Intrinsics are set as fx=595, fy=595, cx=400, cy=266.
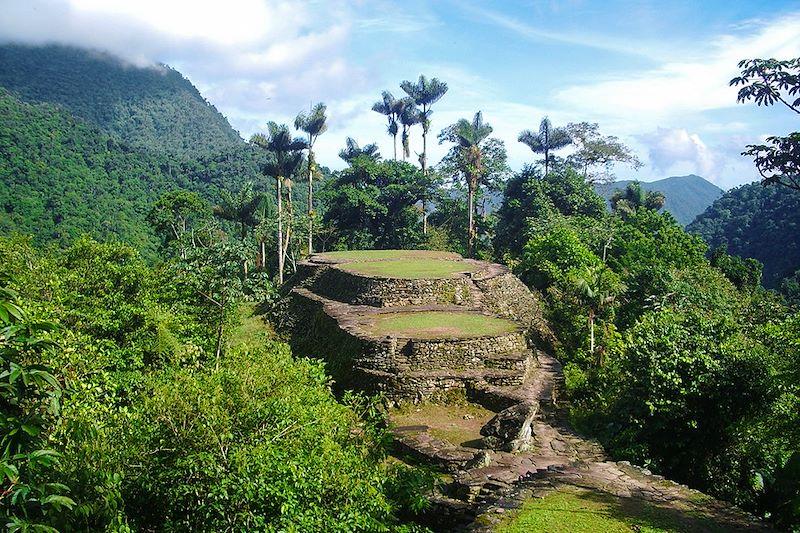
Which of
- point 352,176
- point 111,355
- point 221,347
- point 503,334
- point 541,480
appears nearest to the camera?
point 541,480

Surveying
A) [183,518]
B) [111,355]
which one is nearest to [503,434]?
[183,518]

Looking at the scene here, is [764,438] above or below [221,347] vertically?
below

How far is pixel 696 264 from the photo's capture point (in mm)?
23500

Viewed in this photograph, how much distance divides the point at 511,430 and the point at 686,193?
510 ft

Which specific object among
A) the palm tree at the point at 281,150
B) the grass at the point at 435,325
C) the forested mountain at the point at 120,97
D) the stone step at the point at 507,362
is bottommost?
Answer: the stone step at the point at 507,362

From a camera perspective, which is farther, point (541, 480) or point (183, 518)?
point (541, 480)

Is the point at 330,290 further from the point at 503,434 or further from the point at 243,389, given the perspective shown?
the point at 243,389

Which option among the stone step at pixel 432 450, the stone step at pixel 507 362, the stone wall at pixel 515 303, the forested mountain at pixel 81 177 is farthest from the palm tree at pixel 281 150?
the stone step at pixel 432 450

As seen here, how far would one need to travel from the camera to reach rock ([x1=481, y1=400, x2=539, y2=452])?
31.6 ft

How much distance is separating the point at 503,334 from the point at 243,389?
8240 mm

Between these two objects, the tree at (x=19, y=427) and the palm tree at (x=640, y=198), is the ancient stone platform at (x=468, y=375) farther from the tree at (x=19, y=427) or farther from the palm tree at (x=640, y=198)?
the palm tree at (x=640, y=198)

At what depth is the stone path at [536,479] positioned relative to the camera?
6.96 m

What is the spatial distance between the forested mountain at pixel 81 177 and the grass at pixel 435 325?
71.2ft

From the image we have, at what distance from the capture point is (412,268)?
19.2 m
